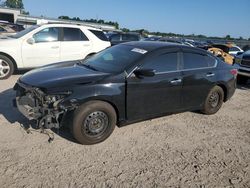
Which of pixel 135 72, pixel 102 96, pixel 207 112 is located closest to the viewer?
pixel 102 96

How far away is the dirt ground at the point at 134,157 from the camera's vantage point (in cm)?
333

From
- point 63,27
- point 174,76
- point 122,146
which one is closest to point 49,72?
point 122,146

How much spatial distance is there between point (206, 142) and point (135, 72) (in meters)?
1.76

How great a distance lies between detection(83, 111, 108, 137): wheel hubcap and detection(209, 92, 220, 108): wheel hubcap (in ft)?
9.05

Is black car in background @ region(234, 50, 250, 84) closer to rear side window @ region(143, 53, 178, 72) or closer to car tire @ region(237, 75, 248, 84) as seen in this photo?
car tire @ region(237, 75, 248, 84)

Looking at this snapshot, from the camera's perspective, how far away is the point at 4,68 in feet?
25.7

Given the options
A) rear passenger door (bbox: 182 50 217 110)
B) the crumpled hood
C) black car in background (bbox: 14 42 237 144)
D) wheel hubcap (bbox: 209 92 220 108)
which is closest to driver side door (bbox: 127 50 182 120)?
black car in background (bbox: 14 42 237 144)

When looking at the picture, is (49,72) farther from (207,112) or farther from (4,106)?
(207,112)

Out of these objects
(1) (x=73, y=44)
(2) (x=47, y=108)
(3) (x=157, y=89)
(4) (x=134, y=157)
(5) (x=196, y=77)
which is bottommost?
(4) (x=134, y=157)

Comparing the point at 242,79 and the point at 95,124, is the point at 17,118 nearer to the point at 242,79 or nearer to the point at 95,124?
the point at 95,124

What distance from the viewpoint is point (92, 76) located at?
13.8 ft

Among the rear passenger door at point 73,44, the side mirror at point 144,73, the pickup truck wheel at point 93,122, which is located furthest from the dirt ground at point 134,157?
the rear passenger door at point 73,44

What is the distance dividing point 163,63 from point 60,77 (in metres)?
1.89

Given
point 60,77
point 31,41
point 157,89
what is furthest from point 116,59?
point 31,41
